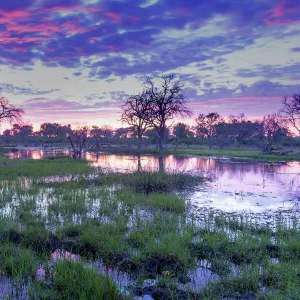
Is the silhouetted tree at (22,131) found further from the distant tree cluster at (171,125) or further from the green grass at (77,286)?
the green grass at (77,286)

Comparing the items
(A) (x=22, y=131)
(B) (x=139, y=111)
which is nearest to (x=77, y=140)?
(B) (x=139, y=111)

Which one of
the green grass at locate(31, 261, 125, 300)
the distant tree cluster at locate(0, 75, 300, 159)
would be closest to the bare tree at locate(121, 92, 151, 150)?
the distant tree cluster at locate(0, 75, 300, 159)

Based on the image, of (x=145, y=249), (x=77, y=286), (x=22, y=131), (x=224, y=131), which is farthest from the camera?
(x=22, y=131)

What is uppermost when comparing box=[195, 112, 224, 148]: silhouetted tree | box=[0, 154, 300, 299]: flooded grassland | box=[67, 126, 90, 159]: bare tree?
box=[195, 112, 224, 148]: silhouetted tree

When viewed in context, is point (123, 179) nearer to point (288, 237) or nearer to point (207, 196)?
point (207, 196)

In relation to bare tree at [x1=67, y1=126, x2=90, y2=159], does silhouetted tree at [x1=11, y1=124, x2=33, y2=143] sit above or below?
above

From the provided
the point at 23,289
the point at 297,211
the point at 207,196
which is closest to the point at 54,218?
the point at 23,289

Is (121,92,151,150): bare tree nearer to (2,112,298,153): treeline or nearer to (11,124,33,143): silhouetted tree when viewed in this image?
(2,112,298,153): treeline

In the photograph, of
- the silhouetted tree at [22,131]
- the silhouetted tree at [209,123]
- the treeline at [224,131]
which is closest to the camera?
the treeline at [224,131]

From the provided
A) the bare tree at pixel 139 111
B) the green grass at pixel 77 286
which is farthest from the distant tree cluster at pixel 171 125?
the green grass at pixel 77 286

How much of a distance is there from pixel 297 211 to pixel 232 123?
91.1 meters

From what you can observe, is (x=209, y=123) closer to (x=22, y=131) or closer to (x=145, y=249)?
(x=22, y=131)

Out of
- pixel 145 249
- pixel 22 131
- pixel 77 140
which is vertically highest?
A: pixel 22 131

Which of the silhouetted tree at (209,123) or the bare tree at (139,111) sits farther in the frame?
the silhouetted tree at (209,123)
